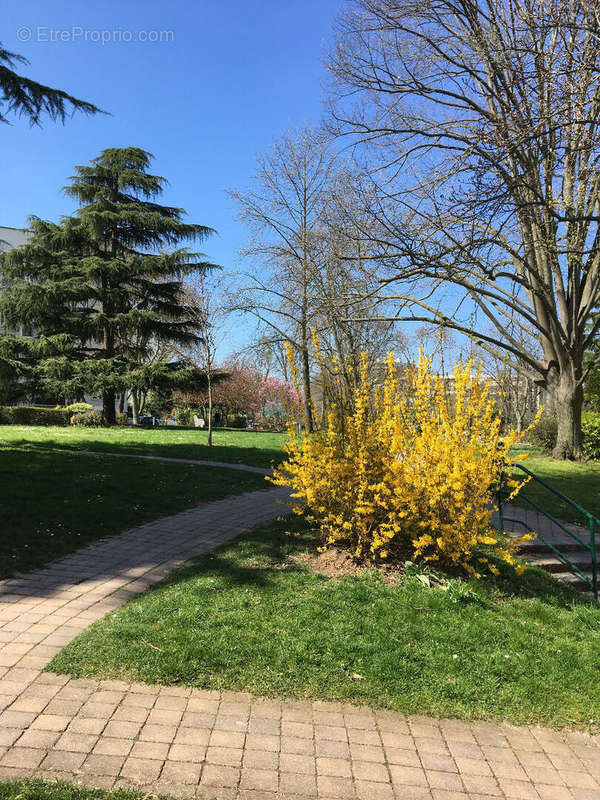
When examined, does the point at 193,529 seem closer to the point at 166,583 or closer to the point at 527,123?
the point at 166,583

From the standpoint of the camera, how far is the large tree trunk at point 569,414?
49.9 ft

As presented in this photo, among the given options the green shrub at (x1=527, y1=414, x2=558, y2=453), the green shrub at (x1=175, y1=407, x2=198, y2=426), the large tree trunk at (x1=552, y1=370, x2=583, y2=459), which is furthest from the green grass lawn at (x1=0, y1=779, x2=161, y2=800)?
the green shrub at (x1=175, y1=407, x2=198, y2=426)

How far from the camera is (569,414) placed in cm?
1530

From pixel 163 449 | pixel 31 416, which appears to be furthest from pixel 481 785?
pixel 31 416

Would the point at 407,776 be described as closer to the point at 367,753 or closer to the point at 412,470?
the point at 367,753

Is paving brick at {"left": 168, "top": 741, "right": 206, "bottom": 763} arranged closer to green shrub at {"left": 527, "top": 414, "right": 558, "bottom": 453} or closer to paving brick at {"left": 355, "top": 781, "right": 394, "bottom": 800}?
paving brick at {"left": 355, "top": 781, "right": 394, "bottom": 800}

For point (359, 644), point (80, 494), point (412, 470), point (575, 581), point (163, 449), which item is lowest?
point (575, 581)

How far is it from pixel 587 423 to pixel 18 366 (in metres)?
23.5

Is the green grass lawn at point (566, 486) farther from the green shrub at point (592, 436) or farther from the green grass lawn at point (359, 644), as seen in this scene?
the green grass lawn at point (359, 644)

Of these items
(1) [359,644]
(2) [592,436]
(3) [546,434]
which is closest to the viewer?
(1) [359,644]

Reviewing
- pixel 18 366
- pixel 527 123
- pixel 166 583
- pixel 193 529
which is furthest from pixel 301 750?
pixel 18 366

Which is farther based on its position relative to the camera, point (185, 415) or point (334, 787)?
point (185, 415)

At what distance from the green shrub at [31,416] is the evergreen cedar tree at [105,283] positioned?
3.77ft

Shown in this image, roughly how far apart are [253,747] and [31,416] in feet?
74.9
